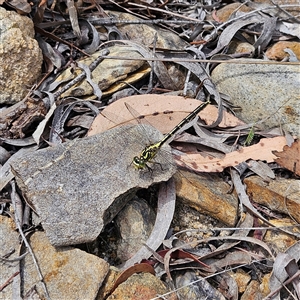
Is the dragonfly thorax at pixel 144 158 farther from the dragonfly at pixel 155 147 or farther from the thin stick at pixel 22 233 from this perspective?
the thin stick at pixel 22 233

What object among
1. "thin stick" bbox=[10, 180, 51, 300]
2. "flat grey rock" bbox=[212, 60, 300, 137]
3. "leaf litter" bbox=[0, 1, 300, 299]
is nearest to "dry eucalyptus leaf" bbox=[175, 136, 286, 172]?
"leaf litter" bbox=[0, 1, 300, 299]

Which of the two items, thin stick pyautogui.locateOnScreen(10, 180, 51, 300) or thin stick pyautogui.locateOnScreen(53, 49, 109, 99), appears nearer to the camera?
thin stick pyautogui.locateOnScreen(10, 180, 51, 300)

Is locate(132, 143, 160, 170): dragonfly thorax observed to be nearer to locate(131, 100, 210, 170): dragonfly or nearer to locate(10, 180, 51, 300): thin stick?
locate(131, 100, 210, 170): dragonfly

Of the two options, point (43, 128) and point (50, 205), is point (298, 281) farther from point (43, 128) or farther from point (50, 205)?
point (43, 128)

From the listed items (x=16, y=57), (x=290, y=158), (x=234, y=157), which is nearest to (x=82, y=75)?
(x=16, y=57)

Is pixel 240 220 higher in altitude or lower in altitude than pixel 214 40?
lower

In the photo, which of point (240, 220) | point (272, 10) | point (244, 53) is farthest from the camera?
point (272, 10)

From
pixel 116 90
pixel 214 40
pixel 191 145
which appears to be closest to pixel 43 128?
pixel 116 90

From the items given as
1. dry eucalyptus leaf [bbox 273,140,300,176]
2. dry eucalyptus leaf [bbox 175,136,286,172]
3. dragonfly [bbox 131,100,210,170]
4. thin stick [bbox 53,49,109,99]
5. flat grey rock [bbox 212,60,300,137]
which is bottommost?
dry eucalyptus leaf [bbox 273,140,300,176]
